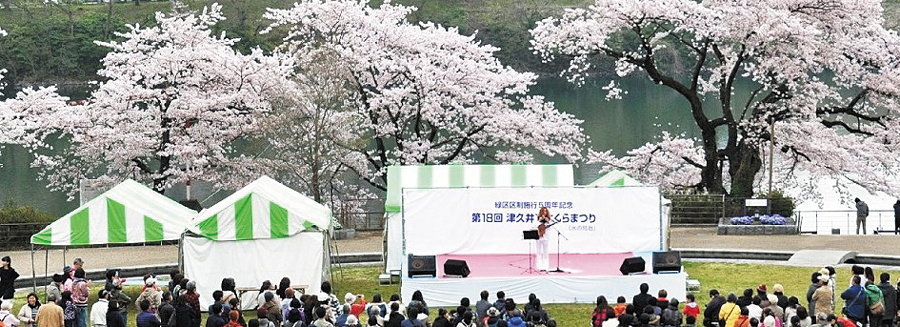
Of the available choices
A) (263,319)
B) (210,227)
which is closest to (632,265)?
(210,227)

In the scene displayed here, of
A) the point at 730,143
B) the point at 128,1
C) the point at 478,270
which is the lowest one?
the point at 478,270

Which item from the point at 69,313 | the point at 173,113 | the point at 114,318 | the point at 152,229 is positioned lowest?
the point at 69,313

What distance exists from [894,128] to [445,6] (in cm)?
6963

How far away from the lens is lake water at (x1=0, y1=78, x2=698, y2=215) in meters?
53.2

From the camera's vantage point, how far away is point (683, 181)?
135 feet

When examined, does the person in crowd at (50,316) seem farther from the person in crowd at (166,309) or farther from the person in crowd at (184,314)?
the person in crowd at (184,314)

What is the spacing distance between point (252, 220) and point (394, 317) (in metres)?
7.63

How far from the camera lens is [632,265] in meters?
23.7

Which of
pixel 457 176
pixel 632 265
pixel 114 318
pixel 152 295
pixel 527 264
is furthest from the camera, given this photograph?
pixel 457 176

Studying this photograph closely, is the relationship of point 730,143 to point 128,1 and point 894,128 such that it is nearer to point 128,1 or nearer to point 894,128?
point 894,128

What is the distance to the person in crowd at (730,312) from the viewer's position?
17125 millimetres

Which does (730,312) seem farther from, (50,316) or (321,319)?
(50,316)

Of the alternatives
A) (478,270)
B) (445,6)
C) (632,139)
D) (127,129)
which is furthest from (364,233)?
(445,6)

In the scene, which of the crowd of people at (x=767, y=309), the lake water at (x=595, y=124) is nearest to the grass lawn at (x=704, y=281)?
the crowd of people at (x=767, y=309)
